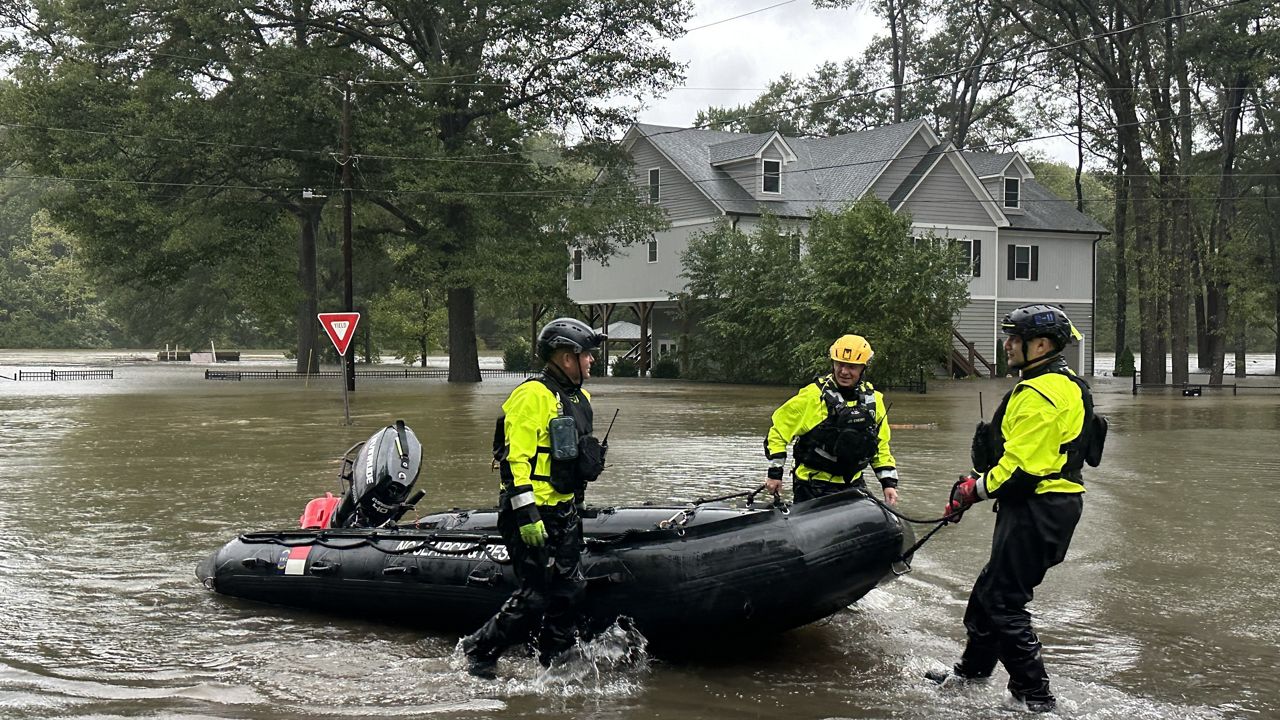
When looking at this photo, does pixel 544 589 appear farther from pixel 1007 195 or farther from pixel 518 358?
pixel 1007 195

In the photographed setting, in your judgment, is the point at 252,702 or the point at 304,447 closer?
the point at 252,702

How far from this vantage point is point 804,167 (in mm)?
43781

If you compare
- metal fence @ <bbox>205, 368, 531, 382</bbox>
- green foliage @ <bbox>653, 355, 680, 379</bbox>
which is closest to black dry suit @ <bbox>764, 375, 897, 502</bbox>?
metal fence @ <bbox>205, 368, 531, 382</bbox>

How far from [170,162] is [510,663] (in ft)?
105

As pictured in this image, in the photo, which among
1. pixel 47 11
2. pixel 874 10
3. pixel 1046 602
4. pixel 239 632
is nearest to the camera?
pixel 239 632

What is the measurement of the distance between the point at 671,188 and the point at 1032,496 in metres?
37.7

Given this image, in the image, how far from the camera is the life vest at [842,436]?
7.02 meters

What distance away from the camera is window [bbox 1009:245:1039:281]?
4519 centimetres

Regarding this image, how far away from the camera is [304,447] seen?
17.7 meters

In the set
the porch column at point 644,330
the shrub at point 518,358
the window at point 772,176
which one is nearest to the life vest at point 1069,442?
the window at point 772,176

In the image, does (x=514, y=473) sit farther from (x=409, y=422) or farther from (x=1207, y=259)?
(x=1207, y=259)

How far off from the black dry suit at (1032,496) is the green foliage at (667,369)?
3655 centimetres

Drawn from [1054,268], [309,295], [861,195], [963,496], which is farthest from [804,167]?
[963,496]

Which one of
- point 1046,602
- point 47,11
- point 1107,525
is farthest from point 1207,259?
point 47,11
